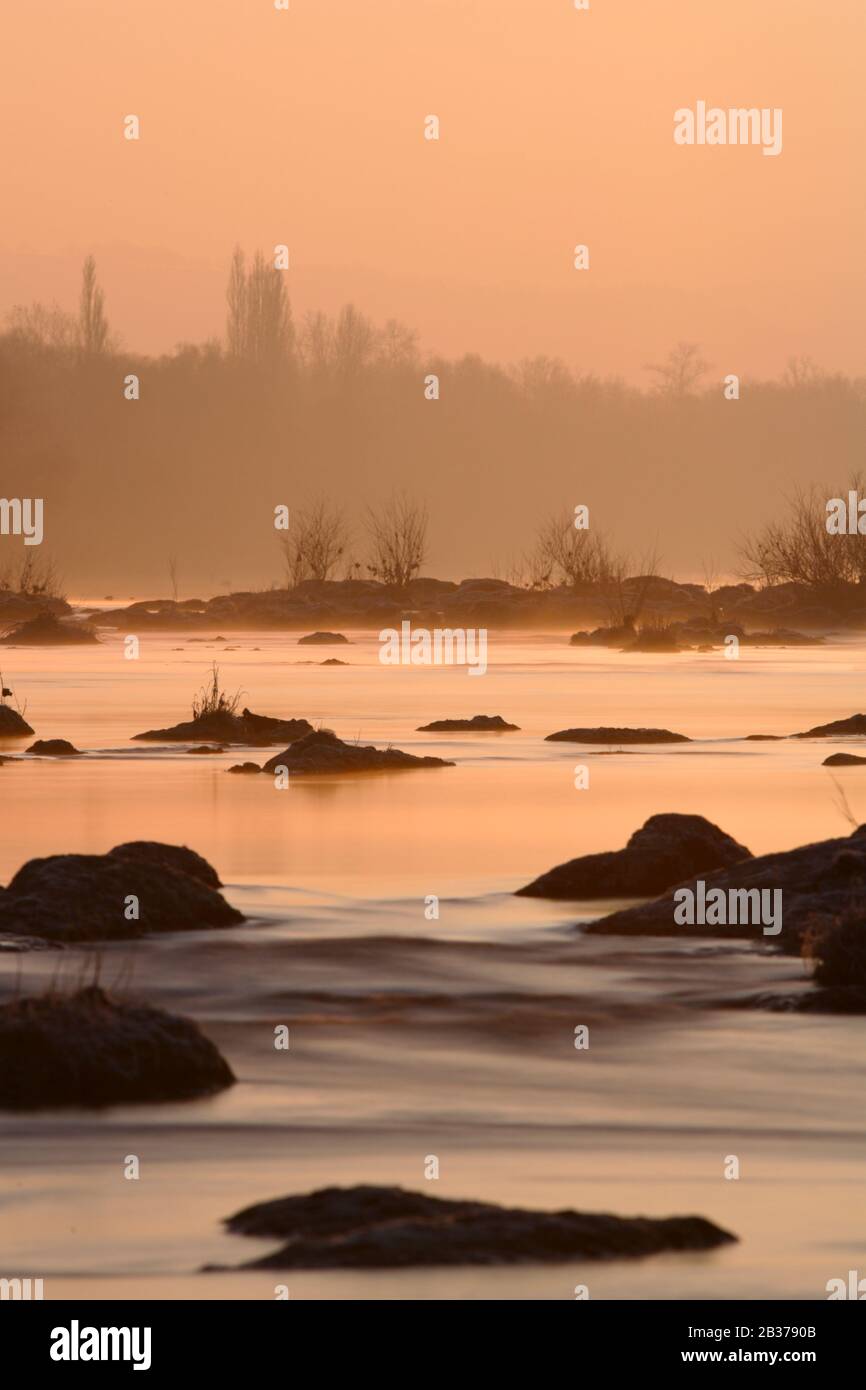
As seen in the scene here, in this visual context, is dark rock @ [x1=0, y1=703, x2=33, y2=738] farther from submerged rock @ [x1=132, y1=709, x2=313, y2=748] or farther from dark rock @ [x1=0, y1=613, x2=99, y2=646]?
dark rock @ [x1=0, y1=613, x2=99, y2=646]

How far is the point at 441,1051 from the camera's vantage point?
12680 millimetres

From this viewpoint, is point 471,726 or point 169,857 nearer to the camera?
point 169,857

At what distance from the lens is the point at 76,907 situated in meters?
15.2

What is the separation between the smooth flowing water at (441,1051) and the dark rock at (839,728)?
6.59m

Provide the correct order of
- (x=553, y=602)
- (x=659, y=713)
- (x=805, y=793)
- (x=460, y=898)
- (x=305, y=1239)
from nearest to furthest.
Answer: (x=305, y=1239) < (x=460, y=898) < (x=805, y=793) < (x=659, y=713) < (x=553, y=602)

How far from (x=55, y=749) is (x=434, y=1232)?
22.7 m

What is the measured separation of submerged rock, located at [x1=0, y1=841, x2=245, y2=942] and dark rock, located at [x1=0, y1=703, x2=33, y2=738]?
1749 cm

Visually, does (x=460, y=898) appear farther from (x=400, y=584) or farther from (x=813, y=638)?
(x=400, y=584)

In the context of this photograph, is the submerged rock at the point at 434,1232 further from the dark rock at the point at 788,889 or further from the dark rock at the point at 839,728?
the dark rock at the point at 839,728

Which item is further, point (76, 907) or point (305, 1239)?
point (76, 907)

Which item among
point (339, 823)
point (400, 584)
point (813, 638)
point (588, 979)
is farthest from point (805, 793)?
point (400, 584)

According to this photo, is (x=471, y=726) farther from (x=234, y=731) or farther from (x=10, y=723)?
(x=10, y=723)

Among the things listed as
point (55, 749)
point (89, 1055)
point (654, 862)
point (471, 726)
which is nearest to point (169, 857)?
point (654, 862)

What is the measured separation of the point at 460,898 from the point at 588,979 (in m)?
3.50
